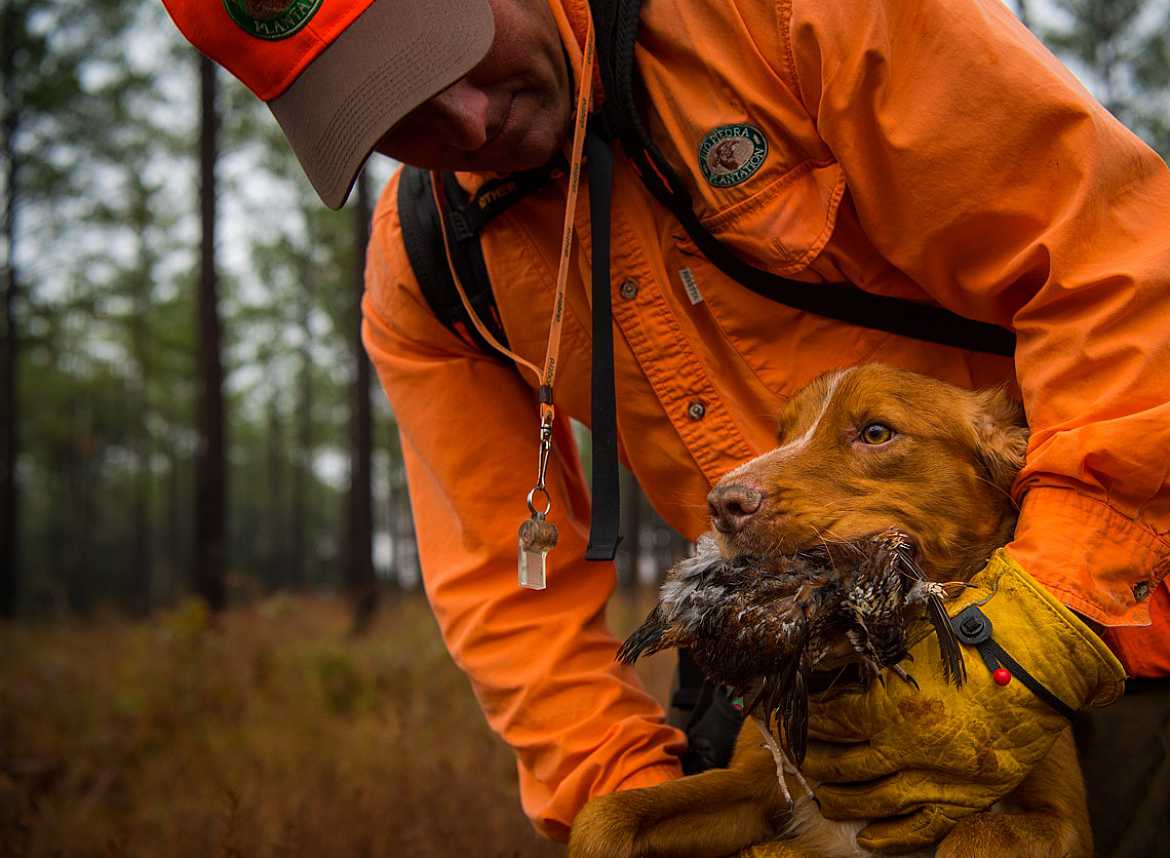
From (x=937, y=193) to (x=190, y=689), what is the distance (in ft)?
27.0

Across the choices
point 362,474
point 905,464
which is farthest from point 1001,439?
point 362,474

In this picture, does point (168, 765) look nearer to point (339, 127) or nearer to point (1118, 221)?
point (339, 127)

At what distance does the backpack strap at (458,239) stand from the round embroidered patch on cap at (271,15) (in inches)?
25.2

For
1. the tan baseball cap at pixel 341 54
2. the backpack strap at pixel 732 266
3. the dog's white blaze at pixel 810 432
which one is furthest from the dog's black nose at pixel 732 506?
the tan baseball cap at pixel 341 54

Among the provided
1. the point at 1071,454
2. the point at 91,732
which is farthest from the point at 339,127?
the point at 91,732

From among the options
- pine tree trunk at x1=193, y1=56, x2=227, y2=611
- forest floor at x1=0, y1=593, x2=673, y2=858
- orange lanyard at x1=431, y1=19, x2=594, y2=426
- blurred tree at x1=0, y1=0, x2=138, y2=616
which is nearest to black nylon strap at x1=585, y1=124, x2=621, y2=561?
orange lanyard at x1=431, y1=19, x2=594, y2=426

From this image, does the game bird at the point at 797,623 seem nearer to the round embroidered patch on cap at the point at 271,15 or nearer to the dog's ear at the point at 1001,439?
the dog's ear at the point at 1001,439

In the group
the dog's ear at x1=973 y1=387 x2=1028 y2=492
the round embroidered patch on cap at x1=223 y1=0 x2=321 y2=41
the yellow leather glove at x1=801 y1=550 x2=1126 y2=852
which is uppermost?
the round embroidered patch on cap at x1=223 y1=0 x2=321 y2=41

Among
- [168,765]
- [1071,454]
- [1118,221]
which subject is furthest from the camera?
[168,765]

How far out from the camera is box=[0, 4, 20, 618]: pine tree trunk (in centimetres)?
2016

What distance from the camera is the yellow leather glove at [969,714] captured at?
189 centimetres

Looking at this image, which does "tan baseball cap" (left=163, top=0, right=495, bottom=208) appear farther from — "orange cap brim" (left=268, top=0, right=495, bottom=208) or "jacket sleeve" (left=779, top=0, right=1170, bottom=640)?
"jacket sleeve" (left=779, top=0, right=1170, bottom=640)

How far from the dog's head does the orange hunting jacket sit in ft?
0.60

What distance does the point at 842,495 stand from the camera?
241 cm
